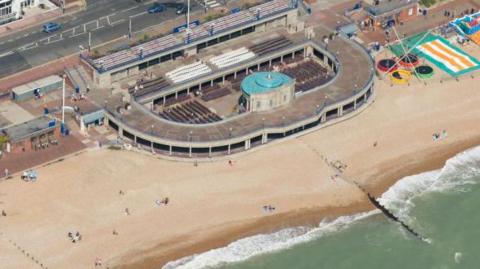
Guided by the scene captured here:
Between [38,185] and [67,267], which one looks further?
[38,185]

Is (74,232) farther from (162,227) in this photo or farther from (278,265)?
(278,265)

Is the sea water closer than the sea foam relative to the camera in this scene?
No

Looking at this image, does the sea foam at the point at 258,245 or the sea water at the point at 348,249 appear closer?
the sea foam at the point at 258,245

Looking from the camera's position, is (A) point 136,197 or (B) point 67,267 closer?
(B) point 67,267

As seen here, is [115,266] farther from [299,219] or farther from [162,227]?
[299,219]

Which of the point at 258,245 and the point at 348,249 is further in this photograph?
the point at 348,249

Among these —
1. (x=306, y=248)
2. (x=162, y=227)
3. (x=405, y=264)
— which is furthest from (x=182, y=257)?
(x=405, y=264)

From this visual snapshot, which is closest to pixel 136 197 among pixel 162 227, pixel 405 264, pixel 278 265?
pixel 162 227

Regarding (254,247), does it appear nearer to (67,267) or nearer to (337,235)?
(337,235)

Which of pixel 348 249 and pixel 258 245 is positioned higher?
pixel 258 245
